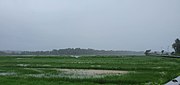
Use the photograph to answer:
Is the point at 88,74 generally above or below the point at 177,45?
below

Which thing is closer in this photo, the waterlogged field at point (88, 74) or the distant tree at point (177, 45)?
the waterlogged field at point (88, 74)

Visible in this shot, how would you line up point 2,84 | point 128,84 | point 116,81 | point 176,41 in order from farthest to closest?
1. point 176,41
2. point 116,81
3. point 128,84
4. point 2,84

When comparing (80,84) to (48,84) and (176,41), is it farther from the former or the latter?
(176,41)

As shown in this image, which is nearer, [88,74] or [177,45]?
[88,74]

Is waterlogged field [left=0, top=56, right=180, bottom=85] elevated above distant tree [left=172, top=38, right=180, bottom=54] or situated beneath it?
situated beneath

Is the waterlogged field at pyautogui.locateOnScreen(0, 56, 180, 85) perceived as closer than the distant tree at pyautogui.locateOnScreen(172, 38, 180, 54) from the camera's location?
Yes

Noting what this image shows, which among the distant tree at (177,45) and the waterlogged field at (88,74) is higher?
the distant tree at (177,45)

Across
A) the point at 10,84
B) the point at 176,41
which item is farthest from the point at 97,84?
the point at 176,41

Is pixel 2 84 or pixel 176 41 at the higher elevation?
pixel 176 41

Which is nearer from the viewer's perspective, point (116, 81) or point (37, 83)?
point (37, 83)

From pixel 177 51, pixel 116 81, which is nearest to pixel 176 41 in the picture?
pixel 177 51

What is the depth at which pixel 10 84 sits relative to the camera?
42.3 feet

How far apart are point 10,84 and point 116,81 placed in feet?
16.9

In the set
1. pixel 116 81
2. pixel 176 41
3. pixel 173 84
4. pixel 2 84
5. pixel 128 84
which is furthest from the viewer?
pixel 176 41
